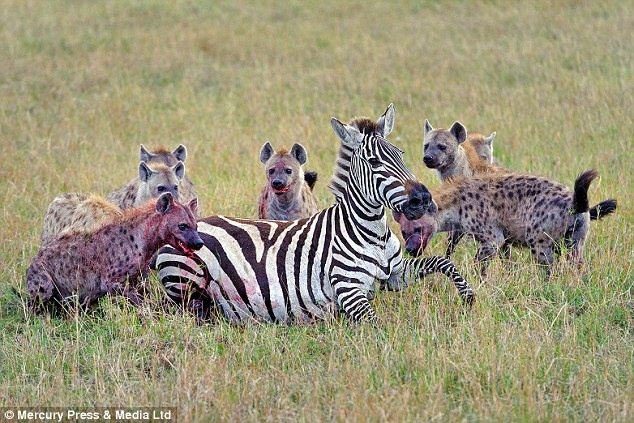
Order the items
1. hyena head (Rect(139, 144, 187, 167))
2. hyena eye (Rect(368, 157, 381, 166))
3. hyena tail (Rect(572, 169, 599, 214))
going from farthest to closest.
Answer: hyena head (Rect(139, 144, 187, 167))
hyena tail (Rect(572, 169, 599, 214))
hyena eye (Rect(368, 157, 381, 166))

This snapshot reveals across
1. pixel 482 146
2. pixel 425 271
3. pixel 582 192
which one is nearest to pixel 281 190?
pixel 425 271

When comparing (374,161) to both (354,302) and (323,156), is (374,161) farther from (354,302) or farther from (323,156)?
(323,156)

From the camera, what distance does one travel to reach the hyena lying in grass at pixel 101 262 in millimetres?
5980

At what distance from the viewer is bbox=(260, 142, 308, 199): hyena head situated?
759 centimetres

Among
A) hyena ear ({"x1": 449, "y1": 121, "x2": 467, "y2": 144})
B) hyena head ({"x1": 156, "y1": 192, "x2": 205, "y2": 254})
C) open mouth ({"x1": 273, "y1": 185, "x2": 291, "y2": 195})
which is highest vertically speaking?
hyena ear ({"x1": 449, "y1": 121, "x2": 467, "y2": 144})

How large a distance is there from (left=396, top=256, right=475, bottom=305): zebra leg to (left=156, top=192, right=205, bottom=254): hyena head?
1.26 m

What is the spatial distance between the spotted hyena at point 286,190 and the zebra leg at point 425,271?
76.7 inches

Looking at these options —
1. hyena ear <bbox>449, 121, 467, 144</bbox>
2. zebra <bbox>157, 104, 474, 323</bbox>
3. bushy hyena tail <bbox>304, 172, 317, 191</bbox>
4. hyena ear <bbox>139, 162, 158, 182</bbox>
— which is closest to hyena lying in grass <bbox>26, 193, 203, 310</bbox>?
zebra <bbox>157, 104, 474, 323</bbox>

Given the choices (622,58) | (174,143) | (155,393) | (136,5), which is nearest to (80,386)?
(155,393)

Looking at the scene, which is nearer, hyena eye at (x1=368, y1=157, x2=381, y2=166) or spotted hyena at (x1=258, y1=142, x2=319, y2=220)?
hyena eye at (x1=368, y1=157, x2=381, y2=166)

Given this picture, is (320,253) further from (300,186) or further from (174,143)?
(174,143)

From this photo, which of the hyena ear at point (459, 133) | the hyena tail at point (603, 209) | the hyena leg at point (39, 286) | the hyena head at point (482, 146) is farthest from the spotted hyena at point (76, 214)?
the hyena head at point (482, 146)

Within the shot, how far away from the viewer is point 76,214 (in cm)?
690

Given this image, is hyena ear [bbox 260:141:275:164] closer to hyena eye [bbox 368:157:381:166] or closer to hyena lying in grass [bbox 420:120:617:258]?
hyena lying in grass [bbox 420:120:617:258]
